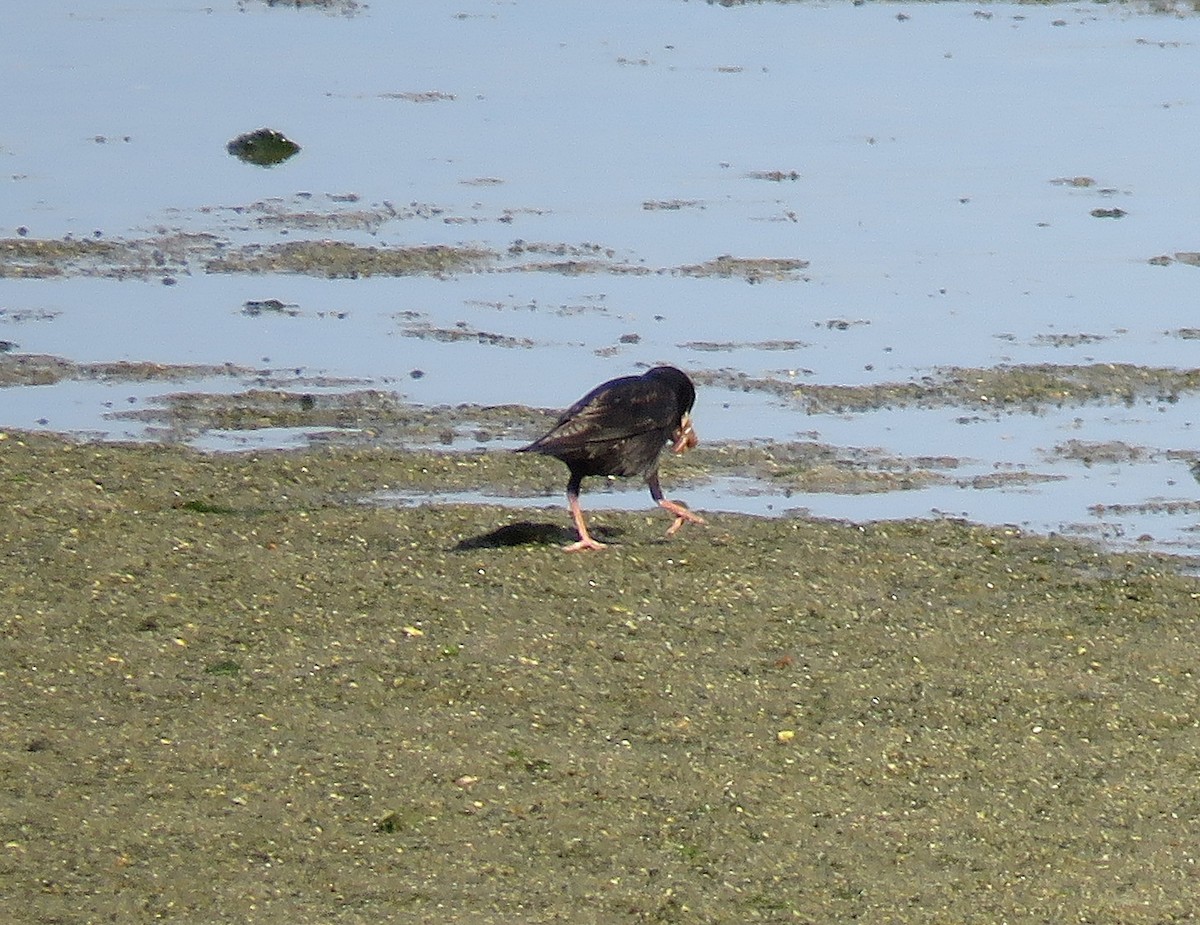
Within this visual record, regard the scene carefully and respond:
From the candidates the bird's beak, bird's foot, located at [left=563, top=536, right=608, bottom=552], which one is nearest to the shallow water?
the bird's beak

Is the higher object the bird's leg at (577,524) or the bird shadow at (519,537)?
the bird's leg at (577,524)

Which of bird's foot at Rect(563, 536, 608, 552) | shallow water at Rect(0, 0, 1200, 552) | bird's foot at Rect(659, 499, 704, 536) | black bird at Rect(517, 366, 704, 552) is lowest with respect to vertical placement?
shallow water at Rect(0, 0, 1200, 552)

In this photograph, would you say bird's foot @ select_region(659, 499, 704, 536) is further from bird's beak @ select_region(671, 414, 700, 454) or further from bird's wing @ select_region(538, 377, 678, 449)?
bird's beak @ select_region(671, 414, 700, 454)

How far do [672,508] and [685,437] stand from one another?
0.71 meters

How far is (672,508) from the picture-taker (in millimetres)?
10234

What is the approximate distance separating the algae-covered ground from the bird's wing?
0.40 m

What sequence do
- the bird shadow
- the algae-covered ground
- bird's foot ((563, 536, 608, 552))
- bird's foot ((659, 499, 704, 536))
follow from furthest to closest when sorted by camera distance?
bird's foot ((659, 499, 704, 536)), the bird shadow, bird's foot ((563, 536, 608, 552)), the algae-covered ground

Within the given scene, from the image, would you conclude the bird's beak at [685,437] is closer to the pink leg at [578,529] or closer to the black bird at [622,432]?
the black bird at [622,432]

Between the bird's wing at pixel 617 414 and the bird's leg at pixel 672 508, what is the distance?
223 mm

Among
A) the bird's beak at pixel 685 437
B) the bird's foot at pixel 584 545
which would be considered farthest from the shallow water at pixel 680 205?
the bird's foot at pixel 584 545

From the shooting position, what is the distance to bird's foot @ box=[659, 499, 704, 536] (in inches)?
402

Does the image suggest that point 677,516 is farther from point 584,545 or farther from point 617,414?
point 584,545

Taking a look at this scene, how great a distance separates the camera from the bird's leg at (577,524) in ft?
32.1

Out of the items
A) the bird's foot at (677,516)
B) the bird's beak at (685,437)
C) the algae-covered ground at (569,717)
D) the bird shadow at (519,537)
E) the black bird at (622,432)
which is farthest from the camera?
the bird's beak at (685,437)
